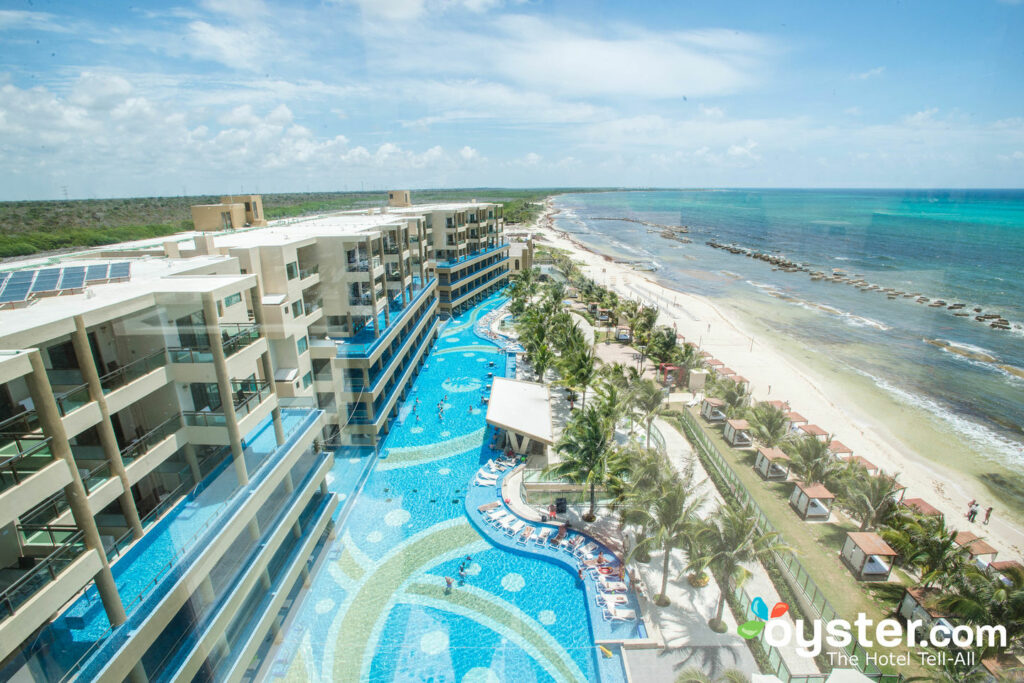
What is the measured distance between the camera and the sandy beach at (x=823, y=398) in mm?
16094

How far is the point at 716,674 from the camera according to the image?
9.04 meters

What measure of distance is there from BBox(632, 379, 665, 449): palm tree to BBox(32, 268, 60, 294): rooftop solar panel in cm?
1653

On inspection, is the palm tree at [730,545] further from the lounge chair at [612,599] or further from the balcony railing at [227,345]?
the balcony railing at [227,345]

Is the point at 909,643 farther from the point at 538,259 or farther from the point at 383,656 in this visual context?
the point at 538,259

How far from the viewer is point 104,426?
5879 mm

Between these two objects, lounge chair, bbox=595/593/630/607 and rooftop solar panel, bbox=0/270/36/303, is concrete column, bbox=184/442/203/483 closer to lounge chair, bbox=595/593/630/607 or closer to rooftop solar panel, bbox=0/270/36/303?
rooftop solar panel, bbox=0/270/36/303

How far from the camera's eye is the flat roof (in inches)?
695

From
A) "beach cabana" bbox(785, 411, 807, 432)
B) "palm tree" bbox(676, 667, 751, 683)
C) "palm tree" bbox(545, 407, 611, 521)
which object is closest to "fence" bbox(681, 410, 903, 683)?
"palm tree" bbox(676, 667, 751, 683)

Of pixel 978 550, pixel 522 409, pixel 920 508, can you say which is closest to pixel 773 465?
pixel 920 508

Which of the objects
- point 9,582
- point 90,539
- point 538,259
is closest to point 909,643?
point 90,539

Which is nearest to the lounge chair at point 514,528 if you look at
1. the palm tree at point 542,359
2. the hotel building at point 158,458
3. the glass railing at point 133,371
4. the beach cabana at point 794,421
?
the hotel building at point 158,458

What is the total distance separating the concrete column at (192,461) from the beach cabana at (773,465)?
16777 millimetres

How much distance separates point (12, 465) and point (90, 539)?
1.17m

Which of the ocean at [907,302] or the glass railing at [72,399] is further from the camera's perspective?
the ocean at [907,302]
